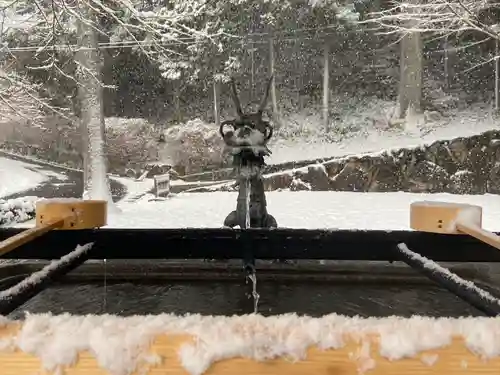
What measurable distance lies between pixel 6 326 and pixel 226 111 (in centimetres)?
266

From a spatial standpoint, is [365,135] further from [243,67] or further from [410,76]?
[243,67]

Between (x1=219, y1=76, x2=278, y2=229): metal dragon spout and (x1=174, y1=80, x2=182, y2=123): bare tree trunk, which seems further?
(x1=174, y1=80, x2=182, y2=123): bare tree trunk

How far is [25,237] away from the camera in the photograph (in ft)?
2.74

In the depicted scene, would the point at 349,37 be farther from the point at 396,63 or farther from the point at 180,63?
the point at 180,63

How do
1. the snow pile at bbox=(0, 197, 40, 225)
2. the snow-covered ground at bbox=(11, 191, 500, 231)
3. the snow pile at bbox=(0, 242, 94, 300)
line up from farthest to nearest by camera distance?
the snow-covered ground at bbox=(11, 191, 500, 231), the snow pile at bbox=(0, 197, 40, 225), the snow pile at bbox=(0, 242, 94, 300)

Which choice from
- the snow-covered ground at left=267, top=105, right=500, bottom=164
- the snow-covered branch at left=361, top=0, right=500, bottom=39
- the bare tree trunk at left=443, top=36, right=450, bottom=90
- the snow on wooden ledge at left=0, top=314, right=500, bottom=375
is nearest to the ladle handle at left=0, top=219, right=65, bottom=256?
the snow on wooden ledge at left=0, top=314, right=500, bottom=375

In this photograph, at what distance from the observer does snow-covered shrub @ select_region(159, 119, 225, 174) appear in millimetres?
2914

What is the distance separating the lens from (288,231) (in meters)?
1.17

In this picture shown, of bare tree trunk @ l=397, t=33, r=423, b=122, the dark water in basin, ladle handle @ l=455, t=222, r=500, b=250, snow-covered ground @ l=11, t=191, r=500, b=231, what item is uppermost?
bare tree trunk @ l=397, t=33, r=423, b=122

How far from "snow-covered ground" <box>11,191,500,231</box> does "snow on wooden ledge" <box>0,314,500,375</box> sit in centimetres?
237

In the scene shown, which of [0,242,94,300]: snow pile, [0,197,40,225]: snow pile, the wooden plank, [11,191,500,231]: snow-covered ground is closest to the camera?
[0,242,94,300]: snow pile

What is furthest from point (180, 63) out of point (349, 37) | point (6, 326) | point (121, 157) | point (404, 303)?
point (6, 326)

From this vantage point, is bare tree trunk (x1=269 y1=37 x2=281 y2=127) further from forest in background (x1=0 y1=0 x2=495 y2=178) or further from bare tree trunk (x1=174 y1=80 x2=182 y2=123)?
bare tree trunk (x1=174 y1=80 x2=182 y2=123)

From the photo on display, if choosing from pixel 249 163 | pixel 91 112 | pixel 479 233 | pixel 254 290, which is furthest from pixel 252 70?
pixel 479 233
